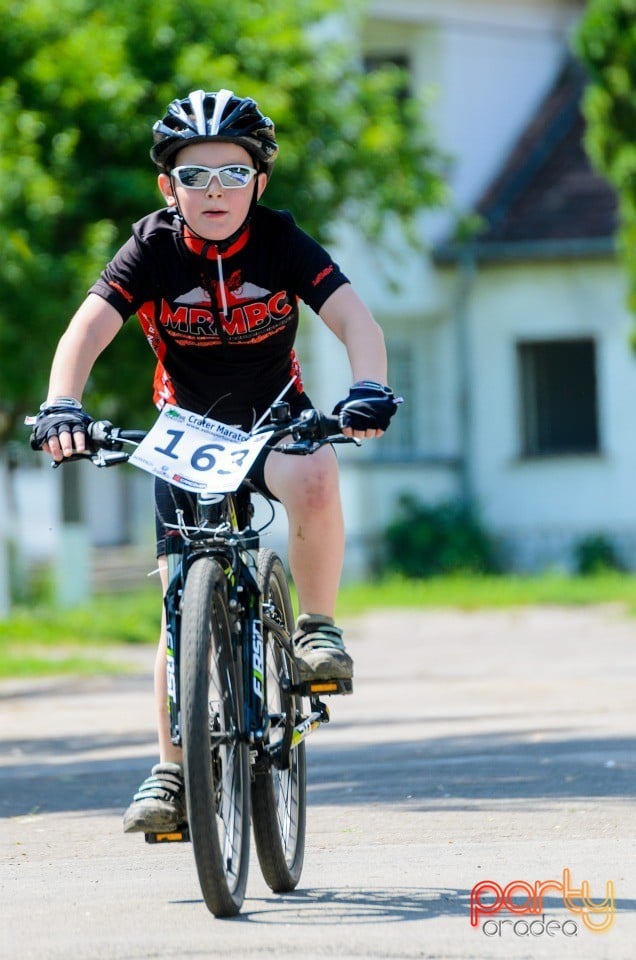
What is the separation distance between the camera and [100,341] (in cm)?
513

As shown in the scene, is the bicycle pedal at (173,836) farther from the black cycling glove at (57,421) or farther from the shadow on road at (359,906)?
the black cycling glove at (57,421)

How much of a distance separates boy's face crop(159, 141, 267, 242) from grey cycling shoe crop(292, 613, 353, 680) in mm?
1111

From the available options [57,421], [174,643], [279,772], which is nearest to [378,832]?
[279,772]

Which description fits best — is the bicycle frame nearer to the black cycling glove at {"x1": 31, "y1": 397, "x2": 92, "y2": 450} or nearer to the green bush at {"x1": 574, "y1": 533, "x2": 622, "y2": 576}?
the black cycling glove at {"x1": 31, "y1": 397, "x2": 92, "y2": 450}

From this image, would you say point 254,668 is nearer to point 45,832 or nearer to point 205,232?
point 205,232

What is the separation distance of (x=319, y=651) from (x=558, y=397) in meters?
19.2

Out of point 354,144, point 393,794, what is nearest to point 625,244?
point 354,144

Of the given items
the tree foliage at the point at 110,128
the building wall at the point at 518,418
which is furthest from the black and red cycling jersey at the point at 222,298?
the building wall at the point at 518,418

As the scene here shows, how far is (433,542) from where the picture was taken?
23047 mm

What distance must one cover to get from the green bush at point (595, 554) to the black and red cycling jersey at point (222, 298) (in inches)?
700

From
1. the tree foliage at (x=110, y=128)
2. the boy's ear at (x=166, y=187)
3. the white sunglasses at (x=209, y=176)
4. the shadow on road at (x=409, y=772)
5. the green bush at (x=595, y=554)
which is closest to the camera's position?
the white sunglasses at (x=209, y=176)

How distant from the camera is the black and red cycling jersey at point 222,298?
5.16 m

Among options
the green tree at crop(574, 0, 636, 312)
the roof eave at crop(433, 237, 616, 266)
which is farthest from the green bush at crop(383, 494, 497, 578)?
the green tree at crop(574, 0, 636, 312)

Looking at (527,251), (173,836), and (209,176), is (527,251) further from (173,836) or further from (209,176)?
(173,836)
